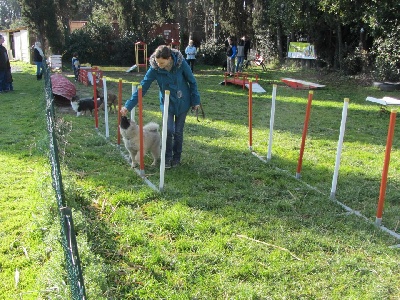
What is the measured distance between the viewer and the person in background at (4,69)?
12641 millimetres

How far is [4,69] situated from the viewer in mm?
12875

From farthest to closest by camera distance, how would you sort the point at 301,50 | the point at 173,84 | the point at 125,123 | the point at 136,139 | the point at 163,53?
the point at 301,50 → the point at 136,139 → the point at 125,123 → the point at 173,84 → the point at 163,53

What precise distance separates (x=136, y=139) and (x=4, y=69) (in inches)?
364

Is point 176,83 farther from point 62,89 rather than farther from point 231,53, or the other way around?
point 231,53

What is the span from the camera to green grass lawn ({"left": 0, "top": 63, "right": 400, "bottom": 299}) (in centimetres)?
330

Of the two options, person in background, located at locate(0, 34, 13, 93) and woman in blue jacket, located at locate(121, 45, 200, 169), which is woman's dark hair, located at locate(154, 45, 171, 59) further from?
person in background, located at locate(0, 34, 13, 93)

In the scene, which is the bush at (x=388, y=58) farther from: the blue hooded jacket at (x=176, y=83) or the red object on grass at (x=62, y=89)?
the blue hooded jacket at (x=176, y=83)

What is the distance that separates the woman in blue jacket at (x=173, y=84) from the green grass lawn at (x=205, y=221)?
2.28ft

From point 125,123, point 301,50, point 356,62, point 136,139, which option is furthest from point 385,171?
point 301,50

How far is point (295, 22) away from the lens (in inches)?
801

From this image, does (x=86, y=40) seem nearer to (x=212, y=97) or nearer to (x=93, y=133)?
(x=212, y=97)

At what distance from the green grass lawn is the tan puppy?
0.25 meters

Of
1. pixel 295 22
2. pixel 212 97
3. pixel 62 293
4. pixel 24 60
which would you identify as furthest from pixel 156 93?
pixel 24 60

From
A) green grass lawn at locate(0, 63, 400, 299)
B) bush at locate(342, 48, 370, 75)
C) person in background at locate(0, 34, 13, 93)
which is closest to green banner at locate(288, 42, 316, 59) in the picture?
bush at locate(342, 48, 370, 75)
